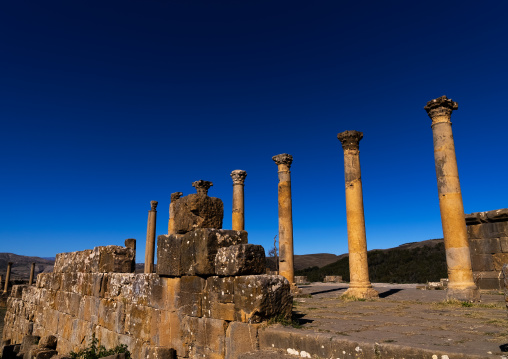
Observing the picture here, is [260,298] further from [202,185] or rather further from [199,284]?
[202,185]

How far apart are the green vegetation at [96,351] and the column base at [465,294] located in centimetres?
845

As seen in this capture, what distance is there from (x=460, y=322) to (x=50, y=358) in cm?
900

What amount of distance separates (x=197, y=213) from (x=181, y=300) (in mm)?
1502

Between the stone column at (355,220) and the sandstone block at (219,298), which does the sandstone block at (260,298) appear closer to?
the sandstone block at (219,298)

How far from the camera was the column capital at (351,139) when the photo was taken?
13.7 m

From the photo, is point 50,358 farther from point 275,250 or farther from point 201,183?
point 275,250

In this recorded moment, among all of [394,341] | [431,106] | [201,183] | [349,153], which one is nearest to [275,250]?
[201,183]

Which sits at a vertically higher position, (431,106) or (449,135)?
(431,106)

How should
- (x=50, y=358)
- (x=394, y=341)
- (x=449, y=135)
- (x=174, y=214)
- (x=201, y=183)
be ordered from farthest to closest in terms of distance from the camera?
(x=201, y=183)
(x=449, y=135)
(x=50, y=358)
(x=174, y=214)
(x=394, y=341)

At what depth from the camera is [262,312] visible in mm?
5234

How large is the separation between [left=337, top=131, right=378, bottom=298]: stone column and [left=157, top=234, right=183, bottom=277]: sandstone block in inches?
294

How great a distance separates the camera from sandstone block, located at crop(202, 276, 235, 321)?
5.52 metres

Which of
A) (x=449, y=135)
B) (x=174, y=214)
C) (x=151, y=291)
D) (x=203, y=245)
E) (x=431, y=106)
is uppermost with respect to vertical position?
(x=431, y=106)

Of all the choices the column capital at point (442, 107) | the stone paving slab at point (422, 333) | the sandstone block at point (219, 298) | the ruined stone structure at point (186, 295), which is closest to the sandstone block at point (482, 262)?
the column capital at point (442, 107)
